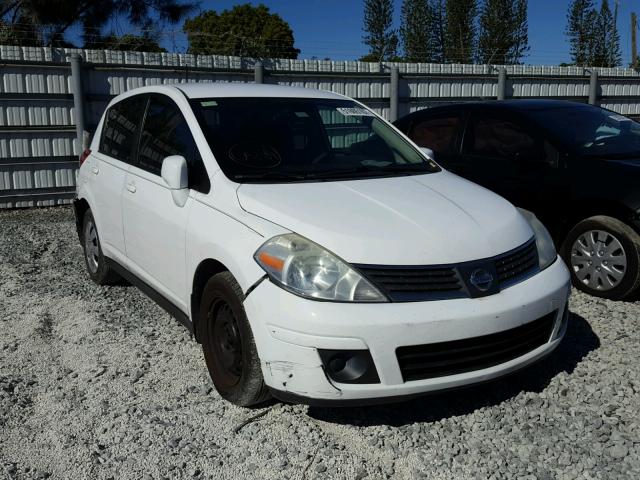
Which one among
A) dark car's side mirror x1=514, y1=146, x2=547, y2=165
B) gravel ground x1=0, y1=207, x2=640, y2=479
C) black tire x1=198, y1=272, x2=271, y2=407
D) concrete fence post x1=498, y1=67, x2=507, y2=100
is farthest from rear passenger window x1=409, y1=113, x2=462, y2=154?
concrete fence post x1=498, y1=67, x2=507, y2=100

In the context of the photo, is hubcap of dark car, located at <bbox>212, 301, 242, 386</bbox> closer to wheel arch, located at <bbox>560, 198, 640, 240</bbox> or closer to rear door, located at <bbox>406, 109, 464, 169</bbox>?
wheel arch, located at <bbox>560, 198, 640, 240</bbox>

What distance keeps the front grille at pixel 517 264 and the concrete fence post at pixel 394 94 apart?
889cm

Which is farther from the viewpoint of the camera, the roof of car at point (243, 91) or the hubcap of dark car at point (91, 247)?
the hubcap of dark car at point (91, 247)

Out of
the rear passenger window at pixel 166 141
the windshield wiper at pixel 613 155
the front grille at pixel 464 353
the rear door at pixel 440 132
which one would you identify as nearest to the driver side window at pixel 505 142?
the rear door at pixel 440 132

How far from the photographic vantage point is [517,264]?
3.36 meters

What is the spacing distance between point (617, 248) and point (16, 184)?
815 cm

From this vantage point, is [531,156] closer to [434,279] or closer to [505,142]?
[505,142]

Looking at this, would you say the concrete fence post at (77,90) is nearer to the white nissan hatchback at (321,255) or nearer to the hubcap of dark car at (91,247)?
the hubcap of dark car at (91,247)

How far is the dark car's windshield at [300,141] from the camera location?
3865mm

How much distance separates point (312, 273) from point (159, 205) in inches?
56.7

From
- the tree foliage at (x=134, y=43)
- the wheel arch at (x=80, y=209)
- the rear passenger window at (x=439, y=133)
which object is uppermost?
the tree foliage at (x=134, y=43)

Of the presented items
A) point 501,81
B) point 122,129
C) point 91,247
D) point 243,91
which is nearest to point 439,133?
point 243,91

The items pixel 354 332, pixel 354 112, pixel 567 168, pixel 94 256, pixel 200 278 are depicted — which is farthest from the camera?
pixel 94 256

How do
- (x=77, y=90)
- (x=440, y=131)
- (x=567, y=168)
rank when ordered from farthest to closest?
(x=77, y=90), (x=440, y=131), (x=567, y=168)
